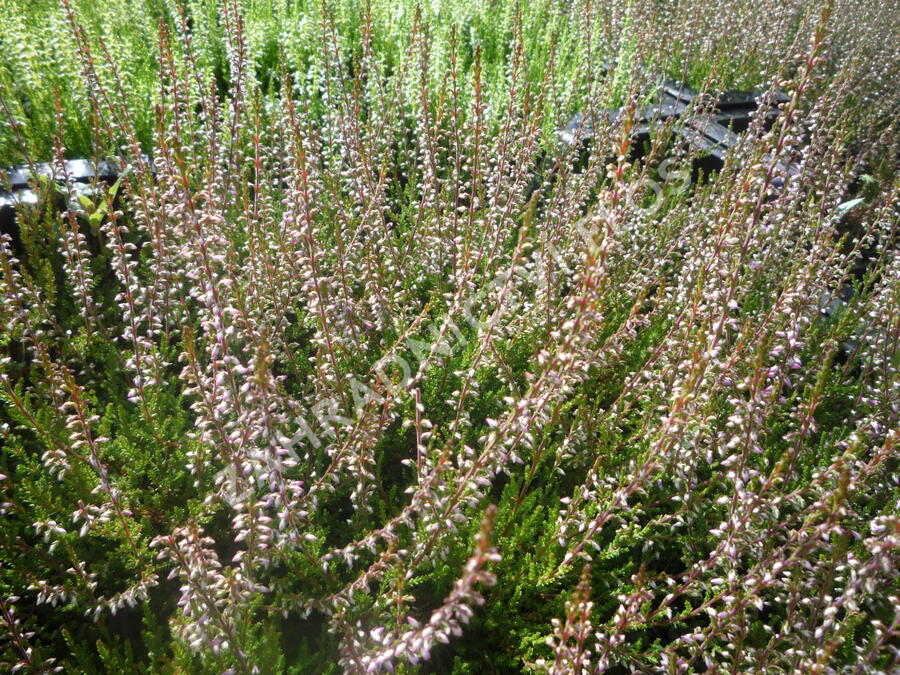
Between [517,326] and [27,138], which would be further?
[27,138]

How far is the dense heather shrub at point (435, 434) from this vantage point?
61.2 inches

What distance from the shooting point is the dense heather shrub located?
1556 millimetres

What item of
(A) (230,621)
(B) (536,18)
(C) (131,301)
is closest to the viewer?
(A) (230,621)

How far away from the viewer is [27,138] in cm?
355

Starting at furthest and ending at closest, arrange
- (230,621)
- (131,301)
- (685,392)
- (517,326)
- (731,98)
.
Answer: (731,98), (517,326), (131,301), (230,621), (685,392)

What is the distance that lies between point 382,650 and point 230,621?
41cm

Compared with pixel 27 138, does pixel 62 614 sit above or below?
below

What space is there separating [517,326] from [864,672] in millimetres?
1635

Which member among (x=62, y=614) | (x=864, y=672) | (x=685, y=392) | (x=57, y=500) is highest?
(x=685, y=392)

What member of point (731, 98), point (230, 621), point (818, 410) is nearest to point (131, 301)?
point (230, 621)

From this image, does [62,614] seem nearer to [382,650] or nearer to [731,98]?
[382,650]

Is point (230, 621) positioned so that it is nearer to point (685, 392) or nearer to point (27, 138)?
point (685, 392)

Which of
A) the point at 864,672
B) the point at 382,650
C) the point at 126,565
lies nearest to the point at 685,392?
the point at 864,672

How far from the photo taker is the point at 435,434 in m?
2.33
